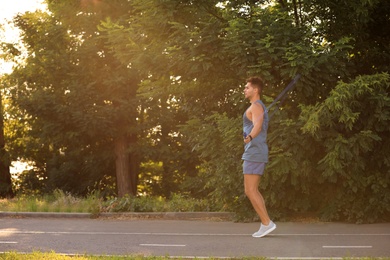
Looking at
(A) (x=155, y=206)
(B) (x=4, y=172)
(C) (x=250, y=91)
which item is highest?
(C) (x=250, y=91)

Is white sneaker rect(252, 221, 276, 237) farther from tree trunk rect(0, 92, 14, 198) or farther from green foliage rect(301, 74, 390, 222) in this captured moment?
tree trunk rect(0, 92, 14, 198)

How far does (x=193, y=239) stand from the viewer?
31.6 feet

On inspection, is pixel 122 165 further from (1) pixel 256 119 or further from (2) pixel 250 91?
(1) pixel 256 119

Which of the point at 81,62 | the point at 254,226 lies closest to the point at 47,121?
the point at 81,62

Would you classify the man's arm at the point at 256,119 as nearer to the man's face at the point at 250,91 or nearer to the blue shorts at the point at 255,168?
the man's face at the point at 250,91

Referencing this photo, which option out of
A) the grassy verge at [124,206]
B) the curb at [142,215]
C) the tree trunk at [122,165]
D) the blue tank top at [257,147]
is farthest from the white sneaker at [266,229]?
the tree trunk at [122,165]

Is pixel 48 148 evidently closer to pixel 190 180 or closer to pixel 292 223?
pixel 190 180

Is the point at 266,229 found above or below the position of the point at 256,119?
below

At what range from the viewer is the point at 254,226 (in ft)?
36.6

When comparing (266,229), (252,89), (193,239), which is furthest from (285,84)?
(193,239)

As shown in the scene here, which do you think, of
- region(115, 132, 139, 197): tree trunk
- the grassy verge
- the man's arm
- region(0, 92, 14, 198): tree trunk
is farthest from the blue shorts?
region(0, 92, 14, 198): tree trunk

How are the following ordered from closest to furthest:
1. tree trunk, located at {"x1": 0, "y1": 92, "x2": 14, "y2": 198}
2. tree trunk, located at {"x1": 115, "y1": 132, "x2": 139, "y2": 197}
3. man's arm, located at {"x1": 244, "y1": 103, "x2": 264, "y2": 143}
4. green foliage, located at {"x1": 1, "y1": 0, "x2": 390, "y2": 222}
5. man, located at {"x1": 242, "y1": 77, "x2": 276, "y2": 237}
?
man's arm, located at {"x1": 244, "y1": 103, "x2": 264, "y2": 143}
man, located at {"x1": 242, "y1": 77, "x2": 276, "y2": 237}
green foliage, located at {"x1": 1, "y1": 0, "x2": 390, "y2": 222}
tree trunk, located at {"x1": 115, "y1": 132, "x2": 139, "y2": 197}
tree trunk, located at {"x1": 0, "y1": 92, "x2": 14, "y2": 198}

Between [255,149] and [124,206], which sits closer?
[255,149]

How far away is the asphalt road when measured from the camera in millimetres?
8234
